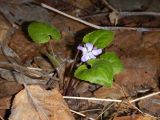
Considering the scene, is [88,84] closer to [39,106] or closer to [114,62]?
[114,62]

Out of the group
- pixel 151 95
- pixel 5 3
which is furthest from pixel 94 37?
pixel 5 3

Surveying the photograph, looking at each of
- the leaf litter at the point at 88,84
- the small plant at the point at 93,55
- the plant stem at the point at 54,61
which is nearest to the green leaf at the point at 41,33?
the small plant at the point at 93,55

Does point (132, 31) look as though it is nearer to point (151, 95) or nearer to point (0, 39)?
point (151, 95)

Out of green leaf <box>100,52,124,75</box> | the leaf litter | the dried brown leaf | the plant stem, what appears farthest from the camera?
the plant stem

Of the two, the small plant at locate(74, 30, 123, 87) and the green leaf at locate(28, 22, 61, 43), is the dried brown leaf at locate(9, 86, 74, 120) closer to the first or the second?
the small plant at locate(74, 30, 123, 87)

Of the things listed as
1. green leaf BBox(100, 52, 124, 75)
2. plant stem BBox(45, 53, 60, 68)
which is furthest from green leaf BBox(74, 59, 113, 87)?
plant stem BBox(45, 53, 60, 68)

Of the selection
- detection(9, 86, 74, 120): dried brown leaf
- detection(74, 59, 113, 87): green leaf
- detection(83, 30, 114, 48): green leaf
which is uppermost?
detection(83, 30, 114, 48): green leaf

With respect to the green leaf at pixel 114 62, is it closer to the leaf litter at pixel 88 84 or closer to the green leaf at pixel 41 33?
the leaf litter at pixel 88 84
